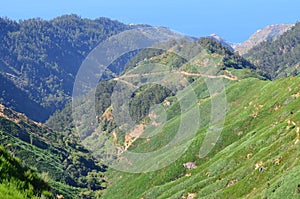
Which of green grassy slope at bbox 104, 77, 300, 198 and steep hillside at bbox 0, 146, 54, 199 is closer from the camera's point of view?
steep hillside at bbox 0, 146, 54, 199

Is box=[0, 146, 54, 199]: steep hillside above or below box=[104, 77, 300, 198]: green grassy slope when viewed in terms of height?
below

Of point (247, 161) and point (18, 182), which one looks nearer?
point (18, 182)

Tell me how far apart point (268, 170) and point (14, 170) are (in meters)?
78.1

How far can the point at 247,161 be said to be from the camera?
116500 mm

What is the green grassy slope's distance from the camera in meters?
88.9

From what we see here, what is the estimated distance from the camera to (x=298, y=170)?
75.4m

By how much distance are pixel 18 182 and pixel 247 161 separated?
101832 millimetres

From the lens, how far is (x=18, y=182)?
20.3 m

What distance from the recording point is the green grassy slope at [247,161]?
292 feet

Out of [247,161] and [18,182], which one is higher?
[247,161]

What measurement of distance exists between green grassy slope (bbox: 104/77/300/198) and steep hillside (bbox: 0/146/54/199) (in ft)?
176

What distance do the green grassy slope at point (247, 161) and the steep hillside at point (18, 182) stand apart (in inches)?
2118

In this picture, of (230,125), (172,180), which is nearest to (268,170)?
(172,180)

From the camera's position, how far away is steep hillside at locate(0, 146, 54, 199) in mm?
17789
